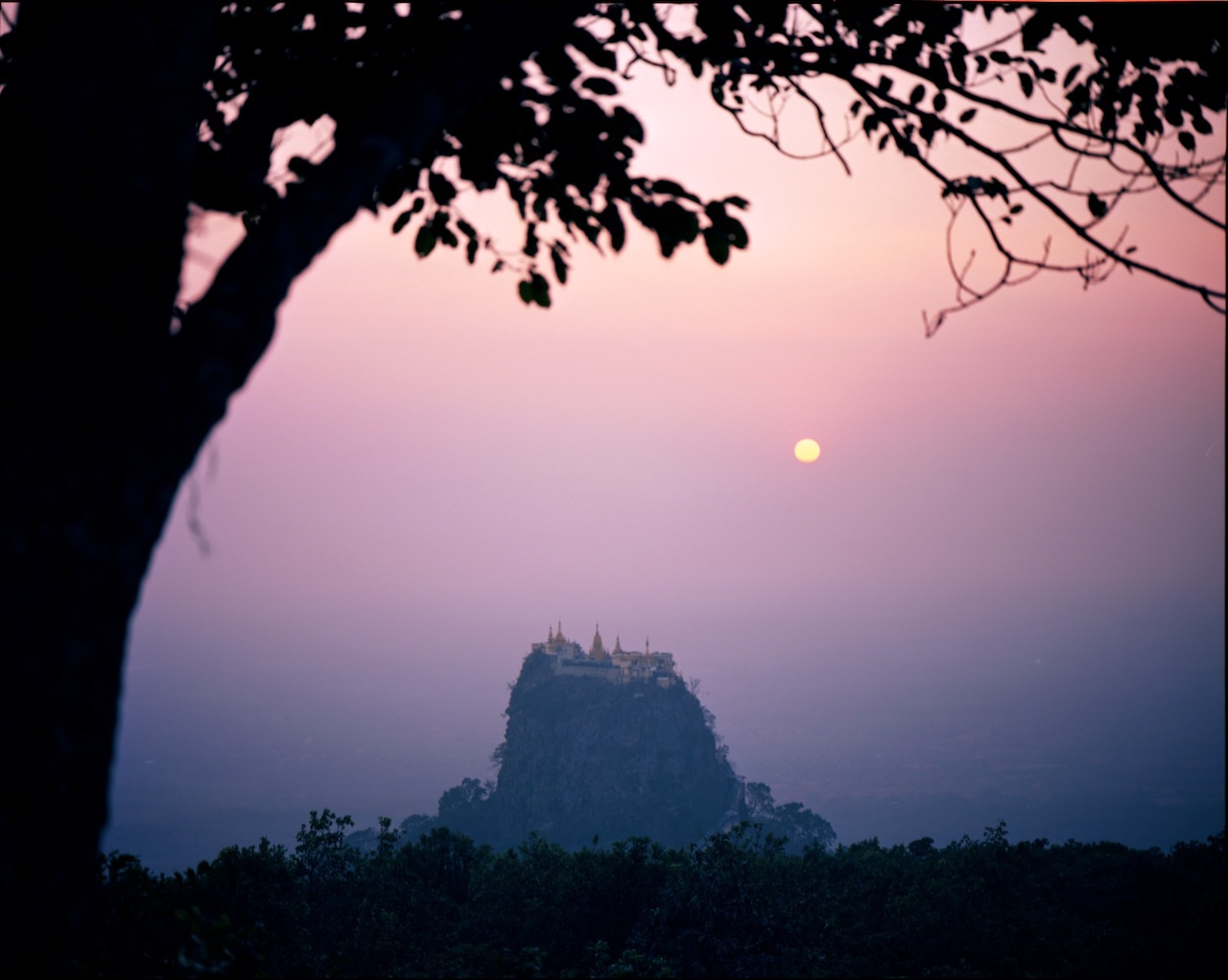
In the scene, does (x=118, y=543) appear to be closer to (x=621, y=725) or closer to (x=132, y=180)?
(x=132, y=180)

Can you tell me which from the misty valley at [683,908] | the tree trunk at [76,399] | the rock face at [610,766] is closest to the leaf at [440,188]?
the tree trunk at [76,399]

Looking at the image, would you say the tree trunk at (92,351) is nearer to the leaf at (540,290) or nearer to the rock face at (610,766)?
the leaf at (540,290)

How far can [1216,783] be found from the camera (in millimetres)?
152875

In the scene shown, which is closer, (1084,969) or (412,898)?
(1084,969)

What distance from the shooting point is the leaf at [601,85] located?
4.20 m

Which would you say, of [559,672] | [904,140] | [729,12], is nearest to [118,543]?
[729,12]

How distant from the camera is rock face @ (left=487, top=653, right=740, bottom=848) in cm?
8631

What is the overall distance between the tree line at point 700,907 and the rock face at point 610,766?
68809 millimetres

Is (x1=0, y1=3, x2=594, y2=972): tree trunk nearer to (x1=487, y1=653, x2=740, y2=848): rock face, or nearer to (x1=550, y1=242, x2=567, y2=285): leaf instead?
(x1=550, y1=242, x2=567, y2=285): leaf

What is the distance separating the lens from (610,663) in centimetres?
10169

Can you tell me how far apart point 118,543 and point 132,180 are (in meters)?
1.04

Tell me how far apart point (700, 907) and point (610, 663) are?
89.2m

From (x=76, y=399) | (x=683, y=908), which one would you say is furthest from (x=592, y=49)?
(x=683, y=908)

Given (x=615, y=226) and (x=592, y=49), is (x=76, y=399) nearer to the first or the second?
(x=615, y=226)
